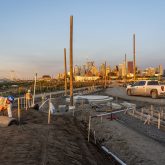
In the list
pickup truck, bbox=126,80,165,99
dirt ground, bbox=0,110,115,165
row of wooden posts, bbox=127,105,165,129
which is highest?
pickup truck, bbox=126,80,165,99

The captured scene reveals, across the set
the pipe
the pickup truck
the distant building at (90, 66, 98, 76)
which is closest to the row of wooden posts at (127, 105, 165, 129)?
the pipe

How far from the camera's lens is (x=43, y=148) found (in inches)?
398

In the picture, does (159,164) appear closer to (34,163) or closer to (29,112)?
(34,163)

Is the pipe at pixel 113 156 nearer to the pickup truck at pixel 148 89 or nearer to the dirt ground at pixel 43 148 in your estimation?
the dirt ground at pixel 43 148

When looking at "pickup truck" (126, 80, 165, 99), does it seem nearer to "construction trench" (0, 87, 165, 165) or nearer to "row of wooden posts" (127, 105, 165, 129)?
"row of wooden posts" (127, 105, 165, 129)

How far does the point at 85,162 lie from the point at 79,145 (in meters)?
2.41

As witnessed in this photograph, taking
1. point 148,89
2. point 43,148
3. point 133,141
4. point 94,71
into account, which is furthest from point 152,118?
point 94,71

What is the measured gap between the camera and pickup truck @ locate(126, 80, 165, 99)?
33781 millimetres

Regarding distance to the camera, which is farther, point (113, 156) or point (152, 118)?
point (152, 118)

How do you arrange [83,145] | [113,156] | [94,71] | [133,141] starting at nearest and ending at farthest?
[113,156] < [83,145] < [133,141] < [94,71]

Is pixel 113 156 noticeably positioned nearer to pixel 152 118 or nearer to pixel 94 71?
pixel 152 118

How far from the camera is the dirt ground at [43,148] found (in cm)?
882

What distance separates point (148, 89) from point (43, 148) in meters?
26.4

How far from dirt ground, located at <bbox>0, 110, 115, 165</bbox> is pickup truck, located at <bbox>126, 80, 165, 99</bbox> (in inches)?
833
